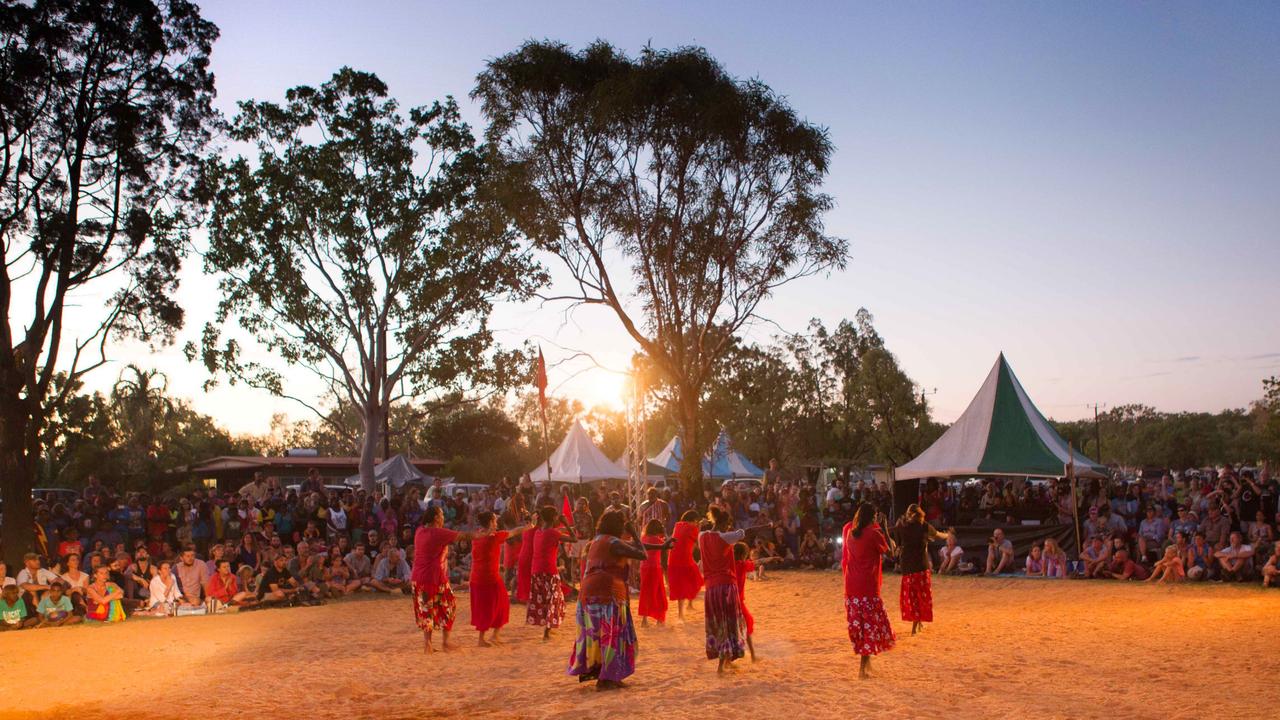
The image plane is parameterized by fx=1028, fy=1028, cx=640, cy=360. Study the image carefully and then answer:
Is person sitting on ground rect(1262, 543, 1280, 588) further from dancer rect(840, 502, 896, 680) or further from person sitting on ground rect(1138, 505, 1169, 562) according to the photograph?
dancer rect(840, 502, 896, 680)

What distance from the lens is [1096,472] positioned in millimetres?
19203

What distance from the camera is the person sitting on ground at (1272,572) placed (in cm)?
1502

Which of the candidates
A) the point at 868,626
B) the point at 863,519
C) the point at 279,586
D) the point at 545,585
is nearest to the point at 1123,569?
the point at 863,519

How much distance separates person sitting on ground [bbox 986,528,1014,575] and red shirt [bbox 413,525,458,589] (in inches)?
453

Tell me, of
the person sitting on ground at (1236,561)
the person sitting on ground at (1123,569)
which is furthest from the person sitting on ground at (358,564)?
the person sitting on ground at (1236,561)

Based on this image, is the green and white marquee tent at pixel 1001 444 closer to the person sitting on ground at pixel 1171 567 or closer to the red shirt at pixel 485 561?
the person sitting on ground at pixel 1171 567

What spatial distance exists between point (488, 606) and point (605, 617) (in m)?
3.19

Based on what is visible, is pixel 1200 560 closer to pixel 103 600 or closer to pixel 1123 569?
pixel 1123 569

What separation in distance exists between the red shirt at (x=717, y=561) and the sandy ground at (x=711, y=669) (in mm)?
862

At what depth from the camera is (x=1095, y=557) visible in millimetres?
17531

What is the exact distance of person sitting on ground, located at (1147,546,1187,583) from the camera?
16297 mm

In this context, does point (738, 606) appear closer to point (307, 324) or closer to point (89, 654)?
point (89, 654)

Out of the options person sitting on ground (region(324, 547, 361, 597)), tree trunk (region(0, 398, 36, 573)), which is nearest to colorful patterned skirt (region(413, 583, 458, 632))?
person sitting on ground (region(324, 547, 361, 597))

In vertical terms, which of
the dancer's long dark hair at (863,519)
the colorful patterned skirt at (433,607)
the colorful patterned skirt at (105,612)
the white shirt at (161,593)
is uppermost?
the dancer's long dark hair at (863,519)
